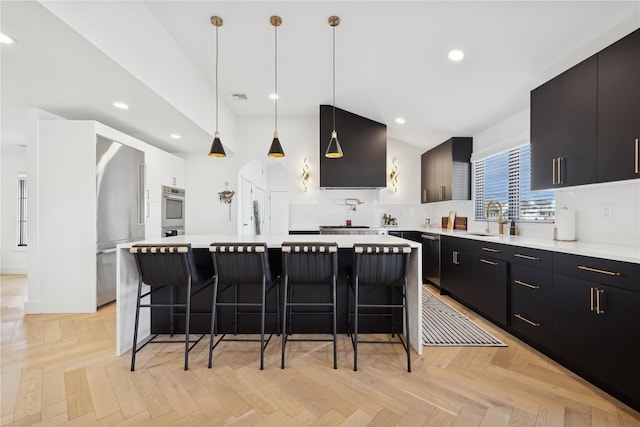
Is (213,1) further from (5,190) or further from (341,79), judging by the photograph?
(5,190)

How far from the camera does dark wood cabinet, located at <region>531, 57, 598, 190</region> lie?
87.6 inches

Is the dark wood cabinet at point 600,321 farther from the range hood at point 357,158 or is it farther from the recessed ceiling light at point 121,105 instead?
the recessed ceiling light at point 121,105

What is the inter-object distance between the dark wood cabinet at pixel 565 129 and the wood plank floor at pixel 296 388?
1.49 metres

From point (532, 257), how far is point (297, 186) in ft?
12.8

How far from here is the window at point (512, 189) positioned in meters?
3.23

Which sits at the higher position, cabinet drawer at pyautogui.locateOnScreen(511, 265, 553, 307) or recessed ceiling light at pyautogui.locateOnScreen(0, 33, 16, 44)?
recessed ceiling light at pyautogui.locateOnScreen(0, 33, 16, 44)

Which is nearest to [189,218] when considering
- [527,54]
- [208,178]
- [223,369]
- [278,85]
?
[208,178]

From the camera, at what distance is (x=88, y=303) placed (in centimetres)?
338

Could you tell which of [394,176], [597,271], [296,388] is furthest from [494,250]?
[394,176]

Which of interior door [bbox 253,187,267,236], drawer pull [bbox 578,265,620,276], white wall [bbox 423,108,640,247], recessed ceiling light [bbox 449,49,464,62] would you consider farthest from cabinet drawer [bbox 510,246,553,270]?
interior door [bbox 253,187,267,236]

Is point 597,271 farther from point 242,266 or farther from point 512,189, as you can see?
point 242,266

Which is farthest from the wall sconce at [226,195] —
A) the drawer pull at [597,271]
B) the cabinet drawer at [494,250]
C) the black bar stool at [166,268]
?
the drawer pull at [597,271]

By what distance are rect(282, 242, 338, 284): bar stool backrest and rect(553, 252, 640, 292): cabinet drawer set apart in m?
1.63

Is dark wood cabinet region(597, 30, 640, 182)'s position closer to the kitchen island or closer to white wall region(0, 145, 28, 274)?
the kitchen island
